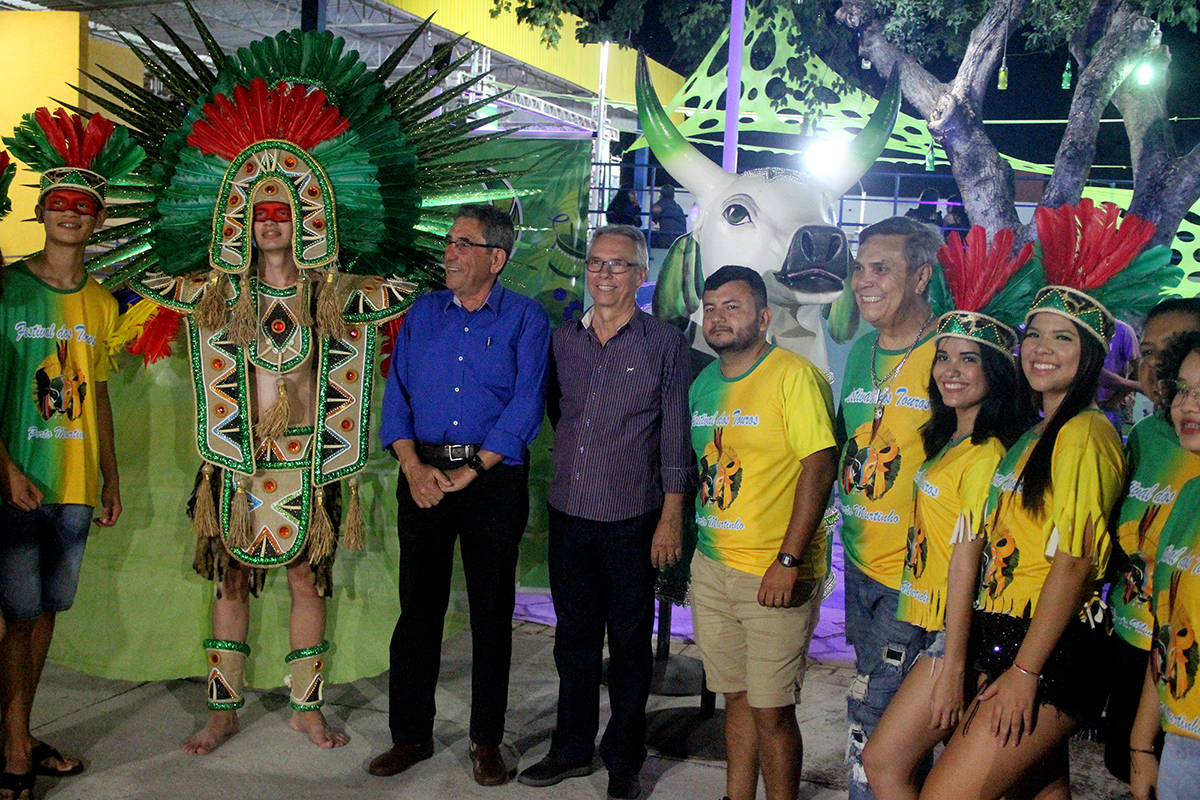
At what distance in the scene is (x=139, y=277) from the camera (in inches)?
138

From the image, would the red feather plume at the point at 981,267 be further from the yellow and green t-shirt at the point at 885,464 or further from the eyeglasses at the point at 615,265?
the eyeglasses at the point at 615,265

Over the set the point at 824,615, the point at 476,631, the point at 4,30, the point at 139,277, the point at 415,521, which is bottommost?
the point at 824,615

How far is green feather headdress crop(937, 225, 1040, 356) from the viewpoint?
2.53 m

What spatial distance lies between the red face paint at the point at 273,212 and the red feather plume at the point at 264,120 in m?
0.20

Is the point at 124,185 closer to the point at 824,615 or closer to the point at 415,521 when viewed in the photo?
the point at 415,521

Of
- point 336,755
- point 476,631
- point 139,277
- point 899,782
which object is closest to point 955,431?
point 899,782

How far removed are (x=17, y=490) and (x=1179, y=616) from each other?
295cm

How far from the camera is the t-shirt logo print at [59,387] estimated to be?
3244mm

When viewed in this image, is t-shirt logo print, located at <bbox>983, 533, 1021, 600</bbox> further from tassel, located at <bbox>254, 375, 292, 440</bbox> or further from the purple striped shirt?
tassel, located at <bbox>254, 375, 292, 440</bbox>

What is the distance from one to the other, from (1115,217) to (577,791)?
2.19 meters

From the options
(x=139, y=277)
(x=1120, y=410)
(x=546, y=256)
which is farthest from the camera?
(x=546, y=256)

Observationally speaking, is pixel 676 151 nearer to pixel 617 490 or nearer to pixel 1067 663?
pixel 617 490

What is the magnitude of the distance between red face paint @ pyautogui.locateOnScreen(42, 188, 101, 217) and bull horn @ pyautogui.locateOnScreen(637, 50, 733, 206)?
73.5 inches

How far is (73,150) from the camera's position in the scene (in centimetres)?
331
